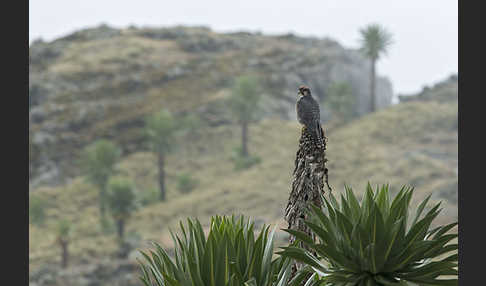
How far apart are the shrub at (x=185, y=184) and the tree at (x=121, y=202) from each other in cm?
987

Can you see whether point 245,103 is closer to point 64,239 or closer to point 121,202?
point 121,202

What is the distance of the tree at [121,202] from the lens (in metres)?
Result: 59.8

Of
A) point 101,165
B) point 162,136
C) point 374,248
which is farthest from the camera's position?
point 162,136

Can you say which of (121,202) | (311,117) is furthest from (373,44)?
(311,117)

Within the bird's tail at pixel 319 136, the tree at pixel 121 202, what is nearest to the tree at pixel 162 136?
the tree at pixel 121 202

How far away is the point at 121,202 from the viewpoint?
197 ft

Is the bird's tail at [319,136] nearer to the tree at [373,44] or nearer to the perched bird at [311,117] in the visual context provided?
the perched bird at [311,117]

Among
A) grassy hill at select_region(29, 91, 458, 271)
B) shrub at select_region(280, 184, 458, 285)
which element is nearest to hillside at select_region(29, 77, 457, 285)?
grassy hill at select_region(29, 91, 458, 271)

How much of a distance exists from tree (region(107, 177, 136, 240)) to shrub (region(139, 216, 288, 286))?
54581 mm

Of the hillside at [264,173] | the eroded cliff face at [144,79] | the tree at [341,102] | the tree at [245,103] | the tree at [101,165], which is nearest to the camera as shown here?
the hillside at [264,173]

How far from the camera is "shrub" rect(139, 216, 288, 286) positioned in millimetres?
5980

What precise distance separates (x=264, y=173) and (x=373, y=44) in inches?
1050

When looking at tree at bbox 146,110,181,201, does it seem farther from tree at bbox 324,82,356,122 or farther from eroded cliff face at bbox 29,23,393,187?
tree at bbox 324,82,356,122

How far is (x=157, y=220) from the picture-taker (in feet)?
209
